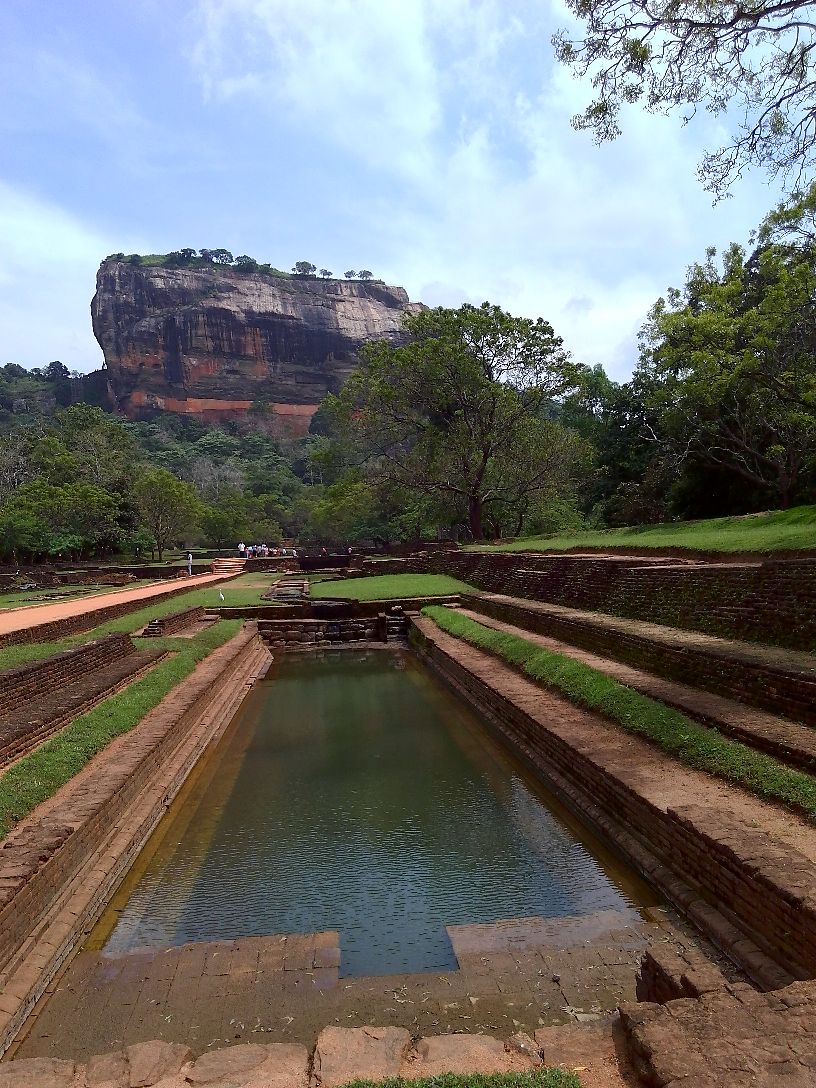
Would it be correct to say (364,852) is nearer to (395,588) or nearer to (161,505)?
(395,588)

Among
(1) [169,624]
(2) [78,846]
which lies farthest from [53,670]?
(1) [169,624]

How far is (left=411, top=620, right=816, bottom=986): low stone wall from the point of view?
11.1 ft

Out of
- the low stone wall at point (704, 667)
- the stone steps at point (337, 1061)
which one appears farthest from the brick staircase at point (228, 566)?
the stone steps at point (337, 1061)

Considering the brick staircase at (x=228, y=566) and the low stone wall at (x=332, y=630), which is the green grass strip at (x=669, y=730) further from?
the brick staircase at (x=228, y=566)

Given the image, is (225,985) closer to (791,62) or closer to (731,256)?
(791,62)

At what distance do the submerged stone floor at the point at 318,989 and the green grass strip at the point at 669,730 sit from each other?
1173 millimetres

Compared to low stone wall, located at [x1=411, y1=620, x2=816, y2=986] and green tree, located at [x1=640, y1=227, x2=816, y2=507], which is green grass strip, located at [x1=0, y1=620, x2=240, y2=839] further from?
green tree, located at [x1=640, y1=227, x2=816, y2=507]

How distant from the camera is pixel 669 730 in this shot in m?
6.22

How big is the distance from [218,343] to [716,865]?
99274mm

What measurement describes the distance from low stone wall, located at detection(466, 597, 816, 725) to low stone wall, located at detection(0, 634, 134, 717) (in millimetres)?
7167

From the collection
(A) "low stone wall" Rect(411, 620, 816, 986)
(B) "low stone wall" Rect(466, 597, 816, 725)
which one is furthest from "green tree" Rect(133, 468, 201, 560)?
(A) "low stone wall" Rect(411, 620, 816, 986)

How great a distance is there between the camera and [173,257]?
111500 millimetres

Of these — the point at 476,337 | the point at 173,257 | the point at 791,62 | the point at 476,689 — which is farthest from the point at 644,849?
the point at 173,257

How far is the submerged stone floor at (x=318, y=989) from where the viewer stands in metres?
3.50
